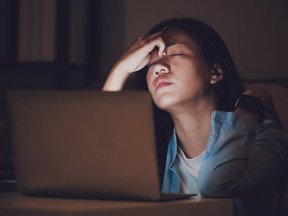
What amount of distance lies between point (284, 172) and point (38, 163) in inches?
29.8

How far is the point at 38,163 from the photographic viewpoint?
3.25ft

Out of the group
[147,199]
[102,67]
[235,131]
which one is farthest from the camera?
[102,67]

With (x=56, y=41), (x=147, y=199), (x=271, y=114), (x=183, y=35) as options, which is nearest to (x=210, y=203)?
(x=147, y=199)

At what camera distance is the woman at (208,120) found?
3.93 ft

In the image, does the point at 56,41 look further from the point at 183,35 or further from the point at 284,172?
the point at 284,172

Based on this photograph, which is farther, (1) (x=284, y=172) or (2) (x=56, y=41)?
(2) (x=56, y=41)

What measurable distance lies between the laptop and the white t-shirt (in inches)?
20.3

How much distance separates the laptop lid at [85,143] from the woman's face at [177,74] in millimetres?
539

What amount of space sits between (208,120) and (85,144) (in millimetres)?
741

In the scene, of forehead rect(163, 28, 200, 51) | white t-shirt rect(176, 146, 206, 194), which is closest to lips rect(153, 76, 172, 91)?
forehead rect(163, 28, 200, 51)

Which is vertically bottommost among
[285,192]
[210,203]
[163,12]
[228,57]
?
[285,192]

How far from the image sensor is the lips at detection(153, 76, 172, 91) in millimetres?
1499

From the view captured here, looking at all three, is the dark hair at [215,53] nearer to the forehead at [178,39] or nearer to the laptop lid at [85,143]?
the forehead at [178,39]

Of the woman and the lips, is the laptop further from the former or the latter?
the lips
